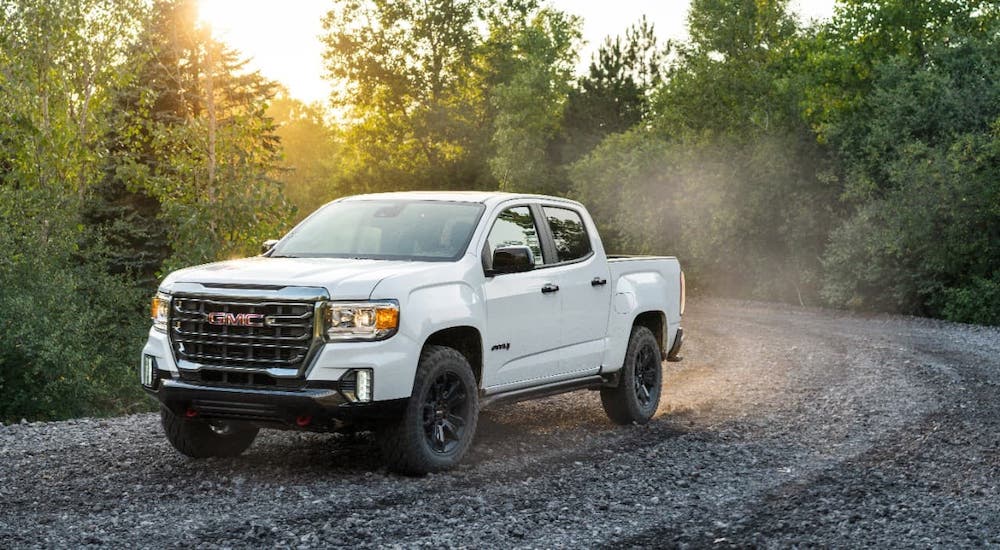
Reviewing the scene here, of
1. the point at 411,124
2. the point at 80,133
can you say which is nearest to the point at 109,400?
the point at 80,133

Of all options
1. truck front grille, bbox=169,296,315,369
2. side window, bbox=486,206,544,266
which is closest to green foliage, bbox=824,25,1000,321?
side window, bbox=486,206,544,266

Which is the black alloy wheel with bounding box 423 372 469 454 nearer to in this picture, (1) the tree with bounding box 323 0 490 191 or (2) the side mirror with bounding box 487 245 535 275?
(2) the side mirror with bounding box 487 245 535 275

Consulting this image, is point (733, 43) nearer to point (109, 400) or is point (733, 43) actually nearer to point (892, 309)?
point (892, 309)

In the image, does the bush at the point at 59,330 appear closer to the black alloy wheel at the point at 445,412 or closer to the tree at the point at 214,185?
the tree at the point at 214,185

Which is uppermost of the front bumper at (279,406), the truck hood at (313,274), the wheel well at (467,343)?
the truck hood at (313,274)

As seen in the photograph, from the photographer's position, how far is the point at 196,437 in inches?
340

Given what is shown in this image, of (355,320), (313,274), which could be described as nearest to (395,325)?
(355,320)

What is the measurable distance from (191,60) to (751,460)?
24166 millimetres

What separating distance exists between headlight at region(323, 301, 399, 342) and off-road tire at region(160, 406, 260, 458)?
4.46 ft

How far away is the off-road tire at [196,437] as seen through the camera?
338 inches

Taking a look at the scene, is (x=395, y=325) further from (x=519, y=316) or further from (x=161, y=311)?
(x=161, y=311)

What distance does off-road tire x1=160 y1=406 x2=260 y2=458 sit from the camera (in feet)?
28.2

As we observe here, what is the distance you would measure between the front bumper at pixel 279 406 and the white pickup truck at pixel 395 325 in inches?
0.4

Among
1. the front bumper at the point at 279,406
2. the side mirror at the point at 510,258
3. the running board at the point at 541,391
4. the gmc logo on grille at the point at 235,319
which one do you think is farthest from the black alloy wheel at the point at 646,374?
the gmc logo on grille at the point at 235,319
